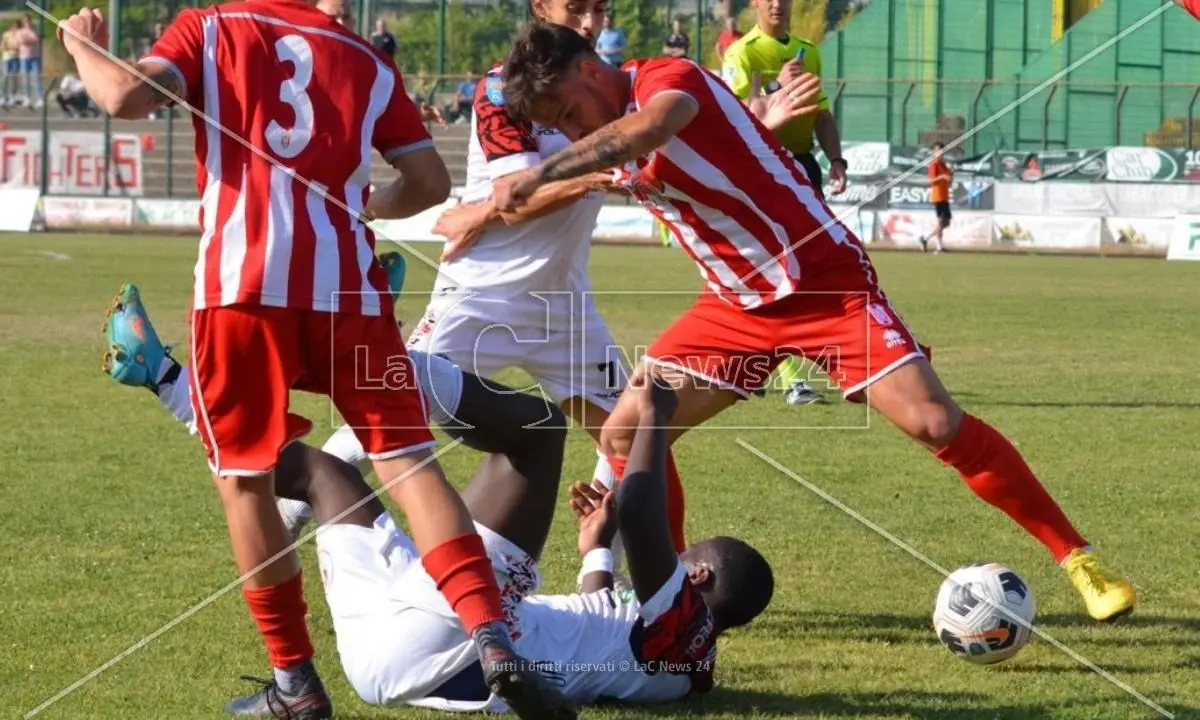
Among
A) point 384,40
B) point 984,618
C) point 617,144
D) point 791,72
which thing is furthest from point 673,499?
point 384,40

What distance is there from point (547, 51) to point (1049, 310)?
14369mm

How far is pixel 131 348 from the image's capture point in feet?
18.3

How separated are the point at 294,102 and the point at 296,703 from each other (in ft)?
5.16

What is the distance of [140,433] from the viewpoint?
31.8 ft

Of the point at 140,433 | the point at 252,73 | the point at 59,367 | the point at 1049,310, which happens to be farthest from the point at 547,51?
the point at 1049,310

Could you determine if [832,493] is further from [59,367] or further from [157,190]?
[157,190]

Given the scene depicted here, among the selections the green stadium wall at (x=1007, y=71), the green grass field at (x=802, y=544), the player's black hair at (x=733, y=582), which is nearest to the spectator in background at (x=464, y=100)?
the green stadium wall at (x=1007, y=71)

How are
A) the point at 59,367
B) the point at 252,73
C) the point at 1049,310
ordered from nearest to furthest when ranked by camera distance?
the point at 252,73, the point at 59,367, the point at 1049,310

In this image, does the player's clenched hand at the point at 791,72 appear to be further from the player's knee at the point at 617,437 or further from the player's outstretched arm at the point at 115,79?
the player's outstretched arm at the point at 115,79

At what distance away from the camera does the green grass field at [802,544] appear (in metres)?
4.83

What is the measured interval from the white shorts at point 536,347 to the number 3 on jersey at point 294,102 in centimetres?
203

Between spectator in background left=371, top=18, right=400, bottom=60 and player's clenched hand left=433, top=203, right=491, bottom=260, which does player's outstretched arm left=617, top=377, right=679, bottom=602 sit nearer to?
player's clenched hand left=433, top=203, right=491, bottom=260

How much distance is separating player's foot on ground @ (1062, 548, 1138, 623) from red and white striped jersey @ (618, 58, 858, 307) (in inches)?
51.3

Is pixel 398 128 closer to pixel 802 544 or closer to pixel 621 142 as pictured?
pixel 621 142
